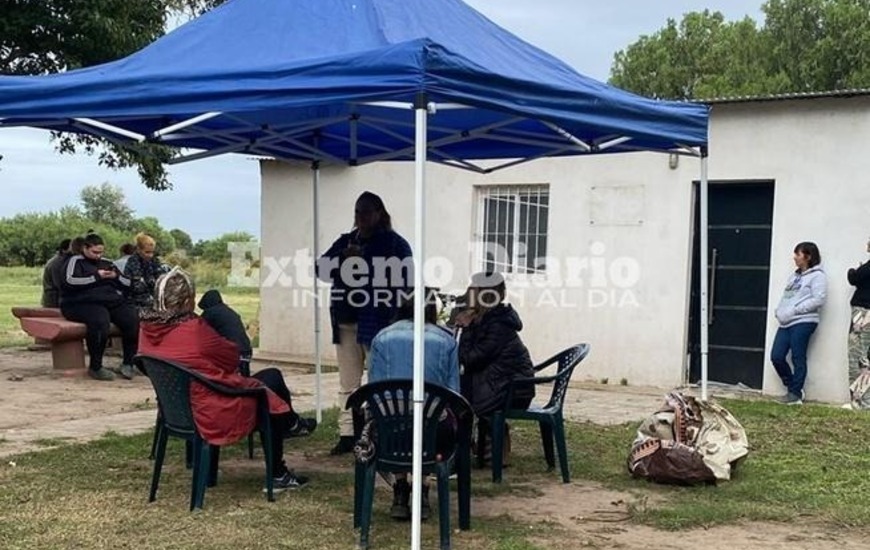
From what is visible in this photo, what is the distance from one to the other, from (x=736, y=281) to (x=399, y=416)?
680 centimetres

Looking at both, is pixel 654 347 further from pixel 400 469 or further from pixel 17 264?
pixel 17 264

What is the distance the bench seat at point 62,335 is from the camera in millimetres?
10875

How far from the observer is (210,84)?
195 inches

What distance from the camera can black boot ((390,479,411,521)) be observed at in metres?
5.31

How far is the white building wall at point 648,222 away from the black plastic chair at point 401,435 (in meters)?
6.39

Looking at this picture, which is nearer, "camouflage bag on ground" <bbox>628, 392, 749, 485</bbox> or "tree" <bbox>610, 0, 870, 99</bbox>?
"camouflage bag on ground" <bbox>628, 392, 749, 485</bbox>

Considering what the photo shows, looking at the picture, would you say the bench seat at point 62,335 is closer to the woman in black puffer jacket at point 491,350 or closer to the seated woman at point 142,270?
the seated woman at point 142,270

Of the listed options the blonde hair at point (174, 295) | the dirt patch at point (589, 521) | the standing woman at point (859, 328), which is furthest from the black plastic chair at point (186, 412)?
the standing woman at point (859, 328)

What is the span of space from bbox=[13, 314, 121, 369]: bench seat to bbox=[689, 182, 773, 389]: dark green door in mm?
6672

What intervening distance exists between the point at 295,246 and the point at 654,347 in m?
5.45

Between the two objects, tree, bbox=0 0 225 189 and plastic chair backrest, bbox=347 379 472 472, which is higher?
tree, bbox=0 0 225 189

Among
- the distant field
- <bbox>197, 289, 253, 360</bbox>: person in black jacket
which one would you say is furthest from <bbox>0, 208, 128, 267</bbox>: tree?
<bbox>197, 289, 253, 360</bbox>: person in black jacket

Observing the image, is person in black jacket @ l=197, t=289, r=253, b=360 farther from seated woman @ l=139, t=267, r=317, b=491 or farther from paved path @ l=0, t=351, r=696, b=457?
paved path @ l=0, t=351, r=696, b=457

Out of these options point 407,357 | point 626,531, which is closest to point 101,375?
point 407,357
